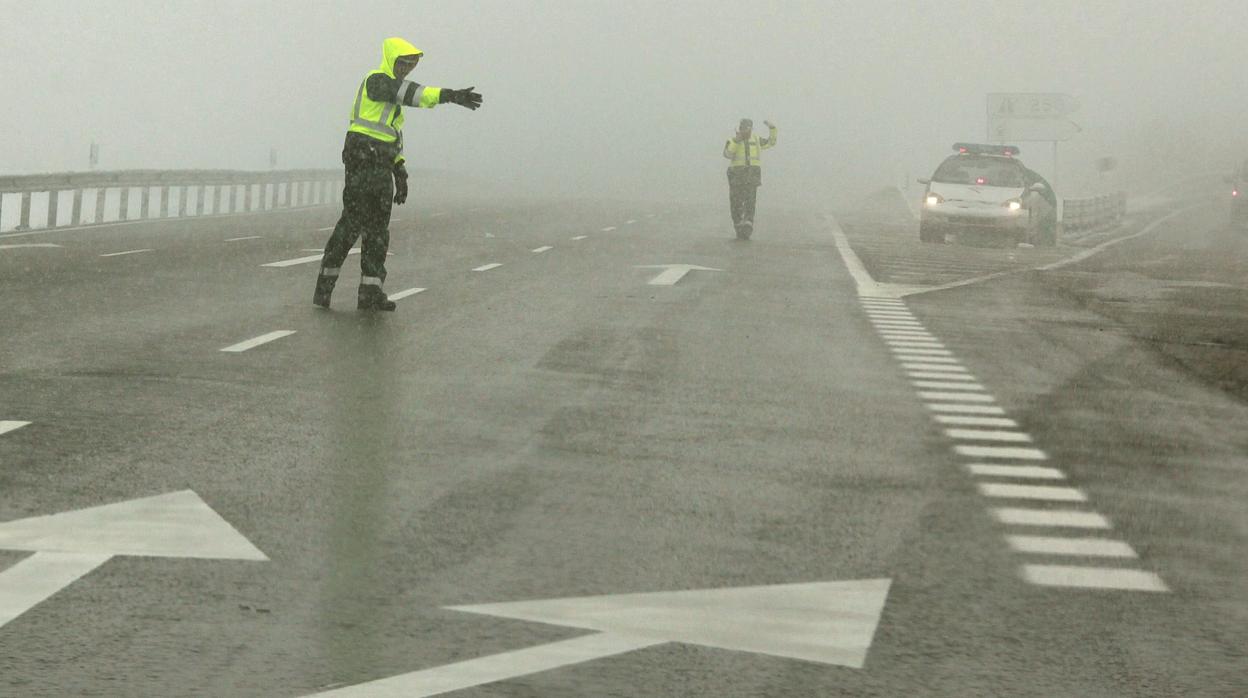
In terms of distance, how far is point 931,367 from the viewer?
37.2 feet

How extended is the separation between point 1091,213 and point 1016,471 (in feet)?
107

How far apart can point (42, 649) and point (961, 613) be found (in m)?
2.31

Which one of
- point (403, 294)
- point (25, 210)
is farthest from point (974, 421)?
point (25, 210)

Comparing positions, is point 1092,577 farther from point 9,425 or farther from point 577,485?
point 9,425

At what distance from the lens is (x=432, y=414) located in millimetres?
8664

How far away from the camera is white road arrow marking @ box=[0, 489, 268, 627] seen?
500 centimetres

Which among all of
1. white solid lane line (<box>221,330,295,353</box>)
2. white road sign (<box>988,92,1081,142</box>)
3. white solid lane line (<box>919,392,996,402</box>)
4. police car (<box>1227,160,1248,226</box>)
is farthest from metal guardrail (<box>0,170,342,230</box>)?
white road sign (<box>988,92,1081,142</box>)

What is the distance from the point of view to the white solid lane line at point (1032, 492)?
687 centimetres

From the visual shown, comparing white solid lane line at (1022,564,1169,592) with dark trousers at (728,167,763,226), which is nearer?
white solid lane line at (1022,564,1169,592)

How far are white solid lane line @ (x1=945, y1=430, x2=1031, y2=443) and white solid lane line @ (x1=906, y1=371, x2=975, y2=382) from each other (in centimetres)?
213

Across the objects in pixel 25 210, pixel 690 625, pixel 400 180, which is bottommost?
pixel 25 210

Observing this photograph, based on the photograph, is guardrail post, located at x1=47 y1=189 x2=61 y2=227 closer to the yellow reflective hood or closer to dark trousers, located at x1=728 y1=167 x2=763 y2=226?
dark trousers, located at x1=728 y1=167 x2=763 y2=226

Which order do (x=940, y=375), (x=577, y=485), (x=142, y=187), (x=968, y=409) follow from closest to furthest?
1. (x=577, y=485)
2. (x=968, y=409)
3. (x=940, y=375)
4. (x=142, y=187)

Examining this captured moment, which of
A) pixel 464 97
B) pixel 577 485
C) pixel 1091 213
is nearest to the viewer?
pixel 577 485
